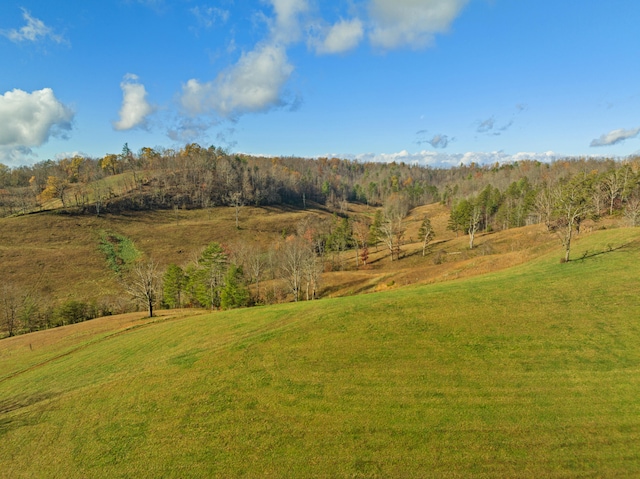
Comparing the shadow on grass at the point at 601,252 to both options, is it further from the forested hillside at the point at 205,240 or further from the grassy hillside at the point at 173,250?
the grassy hillside at the point at 173,250

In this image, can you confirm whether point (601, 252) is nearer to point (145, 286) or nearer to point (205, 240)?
point (145, 286)

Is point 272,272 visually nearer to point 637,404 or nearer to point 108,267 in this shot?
point 108,267

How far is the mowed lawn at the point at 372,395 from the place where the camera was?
15062 mm

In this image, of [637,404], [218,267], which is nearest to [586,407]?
[637,404]

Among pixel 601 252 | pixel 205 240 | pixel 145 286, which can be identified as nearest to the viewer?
pixel 601 252

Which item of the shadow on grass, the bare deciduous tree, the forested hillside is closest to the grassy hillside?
the forested hillside

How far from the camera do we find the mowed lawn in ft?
49.4

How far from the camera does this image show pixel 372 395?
18891mm

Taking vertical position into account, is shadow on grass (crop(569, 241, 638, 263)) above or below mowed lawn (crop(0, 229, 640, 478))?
above

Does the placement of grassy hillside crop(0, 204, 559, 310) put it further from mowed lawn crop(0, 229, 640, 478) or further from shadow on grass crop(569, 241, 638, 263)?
mowed lawn crop(0, 229, 640, 478)

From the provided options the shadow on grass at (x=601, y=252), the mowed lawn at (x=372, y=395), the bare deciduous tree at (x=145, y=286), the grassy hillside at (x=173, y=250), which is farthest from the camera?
the grassy hillside at (x=173, y=250)

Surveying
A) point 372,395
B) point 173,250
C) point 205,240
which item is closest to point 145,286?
point 372,395

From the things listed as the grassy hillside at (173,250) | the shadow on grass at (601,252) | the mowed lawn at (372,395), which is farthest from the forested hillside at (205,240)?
the mowed lawn at (372,395)

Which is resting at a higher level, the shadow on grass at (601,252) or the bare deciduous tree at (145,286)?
the shadow on grass at (601,252)
